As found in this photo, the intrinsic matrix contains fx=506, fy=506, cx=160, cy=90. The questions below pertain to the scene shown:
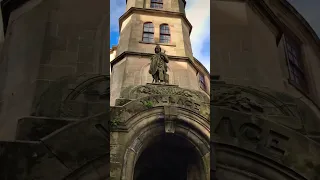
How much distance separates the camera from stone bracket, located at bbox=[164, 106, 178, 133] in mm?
10633

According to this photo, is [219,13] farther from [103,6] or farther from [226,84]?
[103,6]

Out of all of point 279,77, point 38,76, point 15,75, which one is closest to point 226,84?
point 279,77

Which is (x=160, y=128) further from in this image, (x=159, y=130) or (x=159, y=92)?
(x=159, y=92)

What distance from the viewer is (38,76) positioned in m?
4.50

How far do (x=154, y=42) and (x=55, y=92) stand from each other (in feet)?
37.4

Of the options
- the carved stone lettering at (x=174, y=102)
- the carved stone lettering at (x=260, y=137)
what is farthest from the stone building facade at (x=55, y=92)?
the carved stone lettering at (x=174, y=102)

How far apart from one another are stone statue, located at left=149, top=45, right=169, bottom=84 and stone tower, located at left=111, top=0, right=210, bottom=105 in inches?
39.2

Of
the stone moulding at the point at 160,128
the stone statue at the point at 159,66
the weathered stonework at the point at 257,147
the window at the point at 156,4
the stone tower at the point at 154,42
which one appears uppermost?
the window at the point at 156,4

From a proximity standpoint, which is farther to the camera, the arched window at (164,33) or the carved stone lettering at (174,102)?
the arched window at (164,33)

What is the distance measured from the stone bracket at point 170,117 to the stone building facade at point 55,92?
561 centimetres

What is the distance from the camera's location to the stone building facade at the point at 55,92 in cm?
363

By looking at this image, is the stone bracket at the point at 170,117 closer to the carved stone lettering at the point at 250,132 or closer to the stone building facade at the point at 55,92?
the stone building facade at the point at 55,92

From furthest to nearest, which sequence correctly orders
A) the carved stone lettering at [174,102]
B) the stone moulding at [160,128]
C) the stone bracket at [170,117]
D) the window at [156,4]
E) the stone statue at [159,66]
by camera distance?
1. the window at [156,4]
2. the stone statue at [159,66]
3. the carved stone lettering at [174,102]
4. the stone bracket at [170,117]
5. the stone moulding at [160,128]

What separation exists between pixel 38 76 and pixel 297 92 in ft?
8.50
